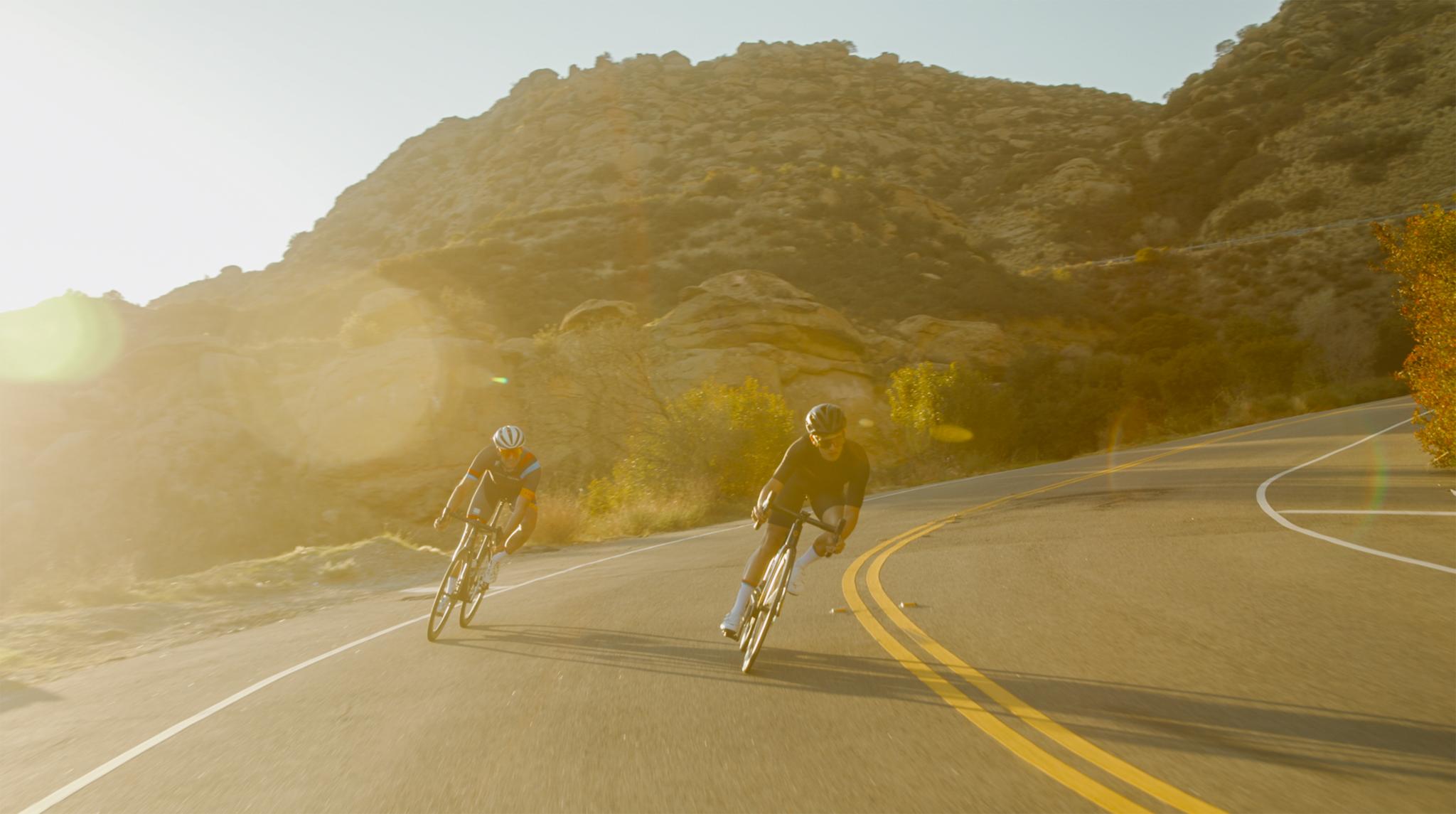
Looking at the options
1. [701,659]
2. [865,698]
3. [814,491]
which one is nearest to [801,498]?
[814,491]

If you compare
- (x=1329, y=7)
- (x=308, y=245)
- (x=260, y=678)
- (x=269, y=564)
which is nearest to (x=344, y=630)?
(x=260, y=678)

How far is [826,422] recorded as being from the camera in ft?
21.8

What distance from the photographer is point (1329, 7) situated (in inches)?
3671

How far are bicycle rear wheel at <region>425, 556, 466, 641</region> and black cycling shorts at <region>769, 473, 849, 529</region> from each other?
11.6 feet

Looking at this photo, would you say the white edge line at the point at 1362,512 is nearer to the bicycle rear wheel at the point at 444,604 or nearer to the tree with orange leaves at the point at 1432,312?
the tree with orange leaves at the point at 1432,312

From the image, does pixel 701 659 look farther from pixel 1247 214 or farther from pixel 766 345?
pixel 1247 214

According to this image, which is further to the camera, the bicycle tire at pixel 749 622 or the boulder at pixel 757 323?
the boulder at pixel 757 323

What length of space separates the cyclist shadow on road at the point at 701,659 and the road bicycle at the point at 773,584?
0.76 ft

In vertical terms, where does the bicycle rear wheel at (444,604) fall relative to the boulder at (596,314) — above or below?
below

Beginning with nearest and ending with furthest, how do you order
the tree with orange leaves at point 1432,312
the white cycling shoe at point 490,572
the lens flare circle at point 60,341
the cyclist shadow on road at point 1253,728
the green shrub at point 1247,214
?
the cyclist shadow on road at point 1253,728 → the white cycling shoe at point 490,572 → the tree with orange leaves at point 1432,312 → the lens flare circle at point 60,341 → the green shrub at point 1247,214

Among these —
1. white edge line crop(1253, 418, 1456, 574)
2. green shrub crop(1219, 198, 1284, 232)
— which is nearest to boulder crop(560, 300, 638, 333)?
white edge line crop(1253, 418, 1456, 574)

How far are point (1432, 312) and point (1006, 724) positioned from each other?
16.5m

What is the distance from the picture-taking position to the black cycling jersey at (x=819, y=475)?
6996 millimetres

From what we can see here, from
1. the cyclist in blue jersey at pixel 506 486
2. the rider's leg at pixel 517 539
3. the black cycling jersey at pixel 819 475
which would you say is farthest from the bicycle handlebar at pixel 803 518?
the cyclist in blue jersey at pixel 506 486
